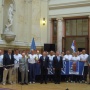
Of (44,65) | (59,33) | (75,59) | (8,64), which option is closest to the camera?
(8,64)

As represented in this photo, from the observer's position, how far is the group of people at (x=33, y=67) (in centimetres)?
1330

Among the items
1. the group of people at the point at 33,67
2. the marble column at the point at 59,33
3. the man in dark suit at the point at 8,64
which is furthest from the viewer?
the marble column at the point at 59,33

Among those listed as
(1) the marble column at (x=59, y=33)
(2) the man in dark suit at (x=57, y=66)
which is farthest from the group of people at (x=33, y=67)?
(1) the marble column at (x=59, y=33)

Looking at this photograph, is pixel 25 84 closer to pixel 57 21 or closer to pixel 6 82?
pixel 6 82

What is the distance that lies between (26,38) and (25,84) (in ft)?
19.8

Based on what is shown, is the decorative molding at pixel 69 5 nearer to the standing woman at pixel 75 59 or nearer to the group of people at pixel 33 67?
the group of people at pixel 33 67

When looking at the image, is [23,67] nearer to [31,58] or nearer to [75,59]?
[31,58]

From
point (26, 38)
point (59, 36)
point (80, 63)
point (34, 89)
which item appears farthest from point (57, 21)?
point (34, 89)

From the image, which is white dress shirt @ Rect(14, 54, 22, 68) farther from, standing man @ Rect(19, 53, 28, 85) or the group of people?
standing man @ Rect(19, 53, 28, 85)

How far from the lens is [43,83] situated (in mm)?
13766

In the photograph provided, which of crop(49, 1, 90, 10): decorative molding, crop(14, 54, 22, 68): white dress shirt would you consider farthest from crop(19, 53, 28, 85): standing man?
crop(49, 1, 90, 10): decorative molding

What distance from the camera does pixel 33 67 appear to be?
13.9 metres

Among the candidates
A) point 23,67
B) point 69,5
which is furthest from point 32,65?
point 69,5

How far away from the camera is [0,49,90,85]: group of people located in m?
13.3
